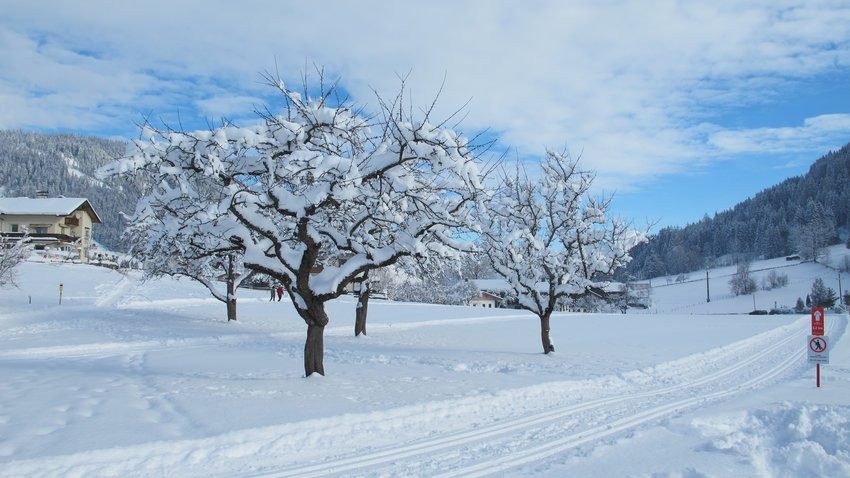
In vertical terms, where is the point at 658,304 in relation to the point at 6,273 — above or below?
below

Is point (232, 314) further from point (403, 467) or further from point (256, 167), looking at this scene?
Result: point (403, 467)

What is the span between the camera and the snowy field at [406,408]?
6723 millimetres

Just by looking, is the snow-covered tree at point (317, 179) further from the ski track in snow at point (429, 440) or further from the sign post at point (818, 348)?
the sign post at point (818, 348)

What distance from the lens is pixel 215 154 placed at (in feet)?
33.9

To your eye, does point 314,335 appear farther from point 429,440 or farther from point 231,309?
point 231,309

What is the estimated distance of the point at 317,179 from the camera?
10.8 meters

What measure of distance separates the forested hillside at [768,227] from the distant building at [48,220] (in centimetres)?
11658

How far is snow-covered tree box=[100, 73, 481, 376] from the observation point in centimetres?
1014

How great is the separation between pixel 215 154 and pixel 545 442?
305 inches

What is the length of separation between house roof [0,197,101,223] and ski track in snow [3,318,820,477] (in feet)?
242

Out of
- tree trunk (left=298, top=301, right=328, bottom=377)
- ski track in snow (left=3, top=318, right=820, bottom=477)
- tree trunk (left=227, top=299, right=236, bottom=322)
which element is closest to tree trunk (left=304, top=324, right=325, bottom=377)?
tree trunk (left=298, top=301, right=328, bottom=377)

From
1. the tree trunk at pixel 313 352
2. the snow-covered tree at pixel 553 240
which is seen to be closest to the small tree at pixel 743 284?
the snow-covered tree at pixel 553 240

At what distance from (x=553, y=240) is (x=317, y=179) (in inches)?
438

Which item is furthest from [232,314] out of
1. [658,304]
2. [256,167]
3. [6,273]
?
[658,304]
